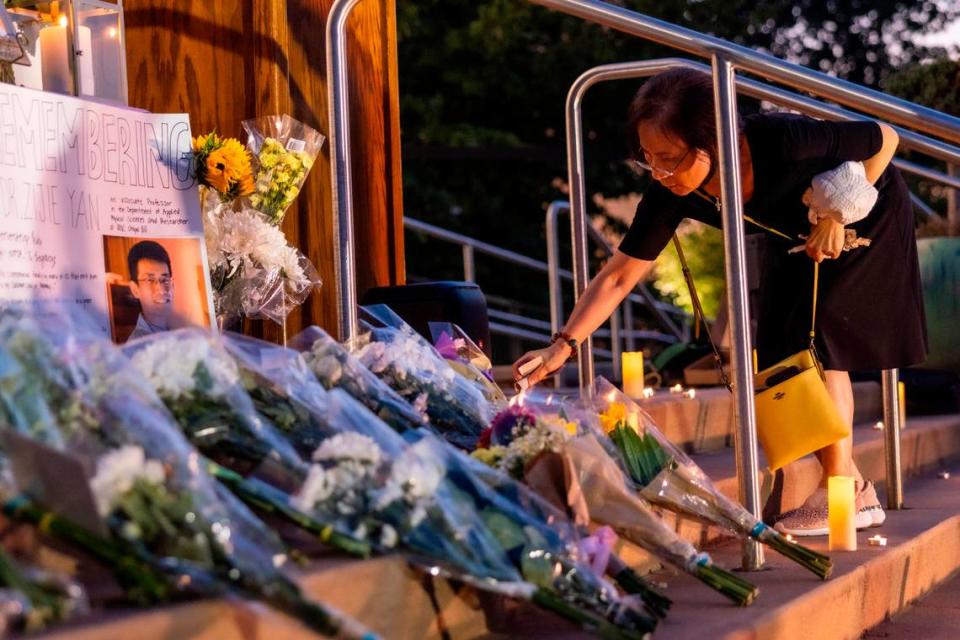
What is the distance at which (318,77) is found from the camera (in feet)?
13.5

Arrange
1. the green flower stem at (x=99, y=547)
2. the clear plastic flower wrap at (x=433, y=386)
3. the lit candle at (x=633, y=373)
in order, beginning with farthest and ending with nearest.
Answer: the lit candle at (x=633, y=373) < the clear plastic flower wrap at (x=433, y=386) < the green flower stem at (x=99, y=547)

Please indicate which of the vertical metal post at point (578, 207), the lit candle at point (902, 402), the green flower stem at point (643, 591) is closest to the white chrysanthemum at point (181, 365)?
the green flower stem at point (643, 591)

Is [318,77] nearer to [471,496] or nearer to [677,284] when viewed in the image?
[471,496]

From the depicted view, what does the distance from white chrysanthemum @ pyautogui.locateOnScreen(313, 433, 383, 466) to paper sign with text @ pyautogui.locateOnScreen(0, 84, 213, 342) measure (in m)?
0.83

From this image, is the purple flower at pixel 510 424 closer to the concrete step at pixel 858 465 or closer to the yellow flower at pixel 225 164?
the concrete step at pixel 858 465

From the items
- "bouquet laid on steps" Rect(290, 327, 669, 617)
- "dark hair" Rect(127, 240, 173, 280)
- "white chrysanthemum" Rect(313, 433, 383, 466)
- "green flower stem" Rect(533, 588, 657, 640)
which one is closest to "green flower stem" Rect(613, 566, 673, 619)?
"bouquet laid on steps" Rect(290, 327, 669, 617)

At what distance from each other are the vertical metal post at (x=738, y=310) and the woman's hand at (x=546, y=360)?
2.13ft

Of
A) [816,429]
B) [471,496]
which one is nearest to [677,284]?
[816,429]

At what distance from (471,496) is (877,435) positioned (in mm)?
3171

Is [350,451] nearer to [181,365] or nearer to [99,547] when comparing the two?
[181,365]

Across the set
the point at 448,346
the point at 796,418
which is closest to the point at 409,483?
the point at 448,346

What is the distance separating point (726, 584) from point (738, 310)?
0.63m

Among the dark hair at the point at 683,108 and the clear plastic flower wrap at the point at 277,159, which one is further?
the clear plastic flower wrap at the point at 277,159

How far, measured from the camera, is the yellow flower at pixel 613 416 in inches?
111
